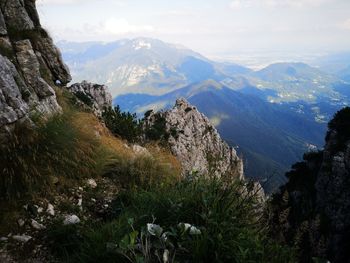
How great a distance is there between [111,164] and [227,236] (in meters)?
5.72

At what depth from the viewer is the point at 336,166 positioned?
4134 cm

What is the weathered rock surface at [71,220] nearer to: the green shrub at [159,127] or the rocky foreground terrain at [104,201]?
the rocky foreground terrain at [104,201]

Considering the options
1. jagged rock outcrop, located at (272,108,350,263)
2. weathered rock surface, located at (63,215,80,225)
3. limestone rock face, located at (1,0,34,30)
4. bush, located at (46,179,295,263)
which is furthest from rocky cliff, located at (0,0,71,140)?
jagged rock outcrop, located at (272,108,350,263)

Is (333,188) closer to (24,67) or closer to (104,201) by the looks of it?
(24,67)

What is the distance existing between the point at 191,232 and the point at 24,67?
372 inches

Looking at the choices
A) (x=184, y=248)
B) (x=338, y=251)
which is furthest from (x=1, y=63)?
(x=338, y=251)

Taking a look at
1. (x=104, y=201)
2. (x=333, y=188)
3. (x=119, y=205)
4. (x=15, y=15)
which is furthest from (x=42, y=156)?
(x=333, y=188)

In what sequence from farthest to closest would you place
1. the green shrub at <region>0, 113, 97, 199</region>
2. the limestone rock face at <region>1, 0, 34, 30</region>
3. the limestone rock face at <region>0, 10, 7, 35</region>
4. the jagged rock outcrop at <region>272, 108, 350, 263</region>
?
the jagged rock outcrop at <region>272, 108, 350, 263</region> < the limestone rock face at <region>1, 0, 34, 30</region> < the limestone rock face at <region>0, 10, 7, 35</region> < the green shrub at <region>0, 113, 97, 199</region>

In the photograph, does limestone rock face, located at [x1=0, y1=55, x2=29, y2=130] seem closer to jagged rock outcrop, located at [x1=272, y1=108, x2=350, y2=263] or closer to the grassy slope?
the grassy slope

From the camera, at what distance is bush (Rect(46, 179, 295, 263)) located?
479 cm

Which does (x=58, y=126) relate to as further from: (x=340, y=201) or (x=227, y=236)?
(x=340, y=201)

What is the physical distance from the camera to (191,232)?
16.0 ft

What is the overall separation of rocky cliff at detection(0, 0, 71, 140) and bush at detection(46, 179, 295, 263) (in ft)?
12.7

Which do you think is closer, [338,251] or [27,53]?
[27,53]
